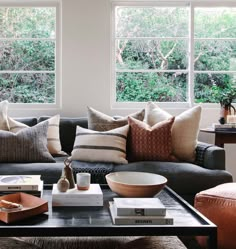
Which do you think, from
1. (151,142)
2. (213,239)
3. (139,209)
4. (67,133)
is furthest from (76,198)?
(67,133)

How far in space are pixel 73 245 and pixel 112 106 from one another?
2.14 m

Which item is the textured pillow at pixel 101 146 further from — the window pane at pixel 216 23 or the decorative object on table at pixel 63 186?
the window pane at pixel 216 23

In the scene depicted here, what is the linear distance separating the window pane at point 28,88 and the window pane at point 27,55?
0.10 meters

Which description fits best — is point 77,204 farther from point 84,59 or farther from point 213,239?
point 84,59

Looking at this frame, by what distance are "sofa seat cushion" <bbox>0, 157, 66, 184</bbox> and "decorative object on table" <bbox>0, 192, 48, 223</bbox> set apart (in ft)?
2.91

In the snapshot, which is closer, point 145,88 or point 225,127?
point 225,127

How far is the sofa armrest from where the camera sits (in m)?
2.99

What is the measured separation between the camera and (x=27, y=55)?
13.5 feet

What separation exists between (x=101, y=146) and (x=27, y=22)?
5.88 ft

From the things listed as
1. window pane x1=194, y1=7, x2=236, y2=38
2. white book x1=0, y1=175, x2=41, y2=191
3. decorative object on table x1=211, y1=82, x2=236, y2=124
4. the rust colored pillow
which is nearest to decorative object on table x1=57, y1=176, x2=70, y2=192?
white book x1=0, y1=175, x2=41, y2=191

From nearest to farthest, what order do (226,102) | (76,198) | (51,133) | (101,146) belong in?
(76,198) → (101,146) → (51,133) → (226,102)

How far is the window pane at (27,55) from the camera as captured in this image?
410 cm

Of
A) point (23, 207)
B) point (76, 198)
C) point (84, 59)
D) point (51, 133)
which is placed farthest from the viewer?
point (84, 59)

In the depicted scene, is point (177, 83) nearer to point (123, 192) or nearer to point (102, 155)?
point (102, 155)
